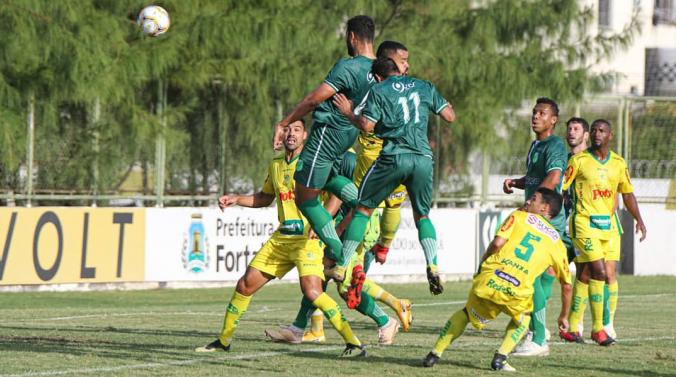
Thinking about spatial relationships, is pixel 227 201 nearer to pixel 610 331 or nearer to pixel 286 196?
pixel 286 196

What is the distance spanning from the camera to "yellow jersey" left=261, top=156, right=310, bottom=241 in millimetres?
11562

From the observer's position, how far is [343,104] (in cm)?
1052

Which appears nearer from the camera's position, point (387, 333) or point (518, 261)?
point (518, 261)

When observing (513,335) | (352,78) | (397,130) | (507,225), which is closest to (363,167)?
(352,78)

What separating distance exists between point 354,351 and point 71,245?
34.7 ft

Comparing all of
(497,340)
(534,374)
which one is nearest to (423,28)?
(497,340)

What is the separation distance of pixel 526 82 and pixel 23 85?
9.99 m

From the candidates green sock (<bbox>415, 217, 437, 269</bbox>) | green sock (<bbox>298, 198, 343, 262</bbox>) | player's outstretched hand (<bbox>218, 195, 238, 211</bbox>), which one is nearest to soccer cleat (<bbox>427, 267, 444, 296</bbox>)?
green sock (<bbox>415, 217, 437, 269</bbox>)

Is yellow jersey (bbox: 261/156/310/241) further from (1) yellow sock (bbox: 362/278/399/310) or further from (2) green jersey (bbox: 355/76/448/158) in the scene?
(2) green jersey (bbox: 355/76/448/158)

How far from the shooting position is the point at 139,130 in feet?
73.6

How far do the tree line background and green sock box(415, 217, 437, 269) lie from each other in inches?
431

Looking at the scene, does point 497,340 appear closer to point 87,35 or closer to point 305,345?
point 305,345

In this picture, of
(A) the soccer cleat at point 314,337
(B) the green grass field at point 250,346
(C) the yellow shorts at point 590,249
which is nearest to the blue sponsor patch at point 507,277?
(B) the green grass field at point 250,346

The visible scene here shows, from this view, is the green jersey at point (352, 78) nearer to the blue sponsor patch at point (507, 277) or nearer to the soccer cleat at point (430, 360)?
the blue sponsor patch at point (507, 277)
